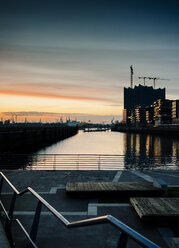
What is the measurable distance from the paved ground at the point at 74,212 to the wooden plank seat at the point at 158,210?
268mm

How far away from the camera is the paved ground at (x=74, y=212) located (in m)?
6.53

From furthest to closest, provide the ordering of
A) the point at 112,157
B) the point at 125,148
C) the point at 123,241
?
the point at 125,148, the point at 112,157, the point at 123,241

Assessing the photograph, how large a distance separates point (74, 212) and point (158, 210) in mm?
3072

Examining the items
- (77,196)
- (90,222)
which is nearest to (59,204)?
(77,196)

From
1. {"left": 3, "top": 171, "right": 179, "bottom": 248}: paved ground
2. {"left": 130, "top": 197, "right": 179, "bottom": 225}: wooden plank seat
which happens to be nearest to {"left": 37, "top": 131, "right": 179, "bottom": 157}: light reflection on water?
{"left": 3, "top": 171, "right": 179, "bottom": 248}: paved ground

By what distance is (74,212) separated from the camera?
8.78m

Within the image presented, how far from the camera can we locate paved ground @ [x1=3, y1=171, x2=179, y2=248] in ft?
21.4

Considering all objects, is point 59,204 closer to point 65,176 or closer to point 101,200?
point 101,200

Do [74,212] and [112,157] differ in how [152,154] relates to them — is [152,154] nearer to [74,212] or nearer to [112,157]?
[112,157]

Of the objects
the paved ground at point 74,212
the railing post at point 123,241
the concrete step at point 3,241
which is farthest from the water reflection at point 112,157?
the railing post at point 123,241

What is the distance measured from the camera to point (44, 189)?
11977 millimetres

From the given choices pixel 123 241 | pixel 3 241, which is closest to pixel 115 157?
pixel 3 241

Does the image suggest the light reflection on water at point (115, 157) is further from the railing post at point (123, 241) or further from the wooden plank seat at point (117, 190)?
the railing post at point (123, 241)

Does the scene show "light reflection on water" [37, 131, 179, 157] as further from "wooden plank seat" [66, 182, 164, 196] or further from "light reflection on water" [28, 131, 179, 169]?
"wooden plank seat" [66, 182, 164, 196]
